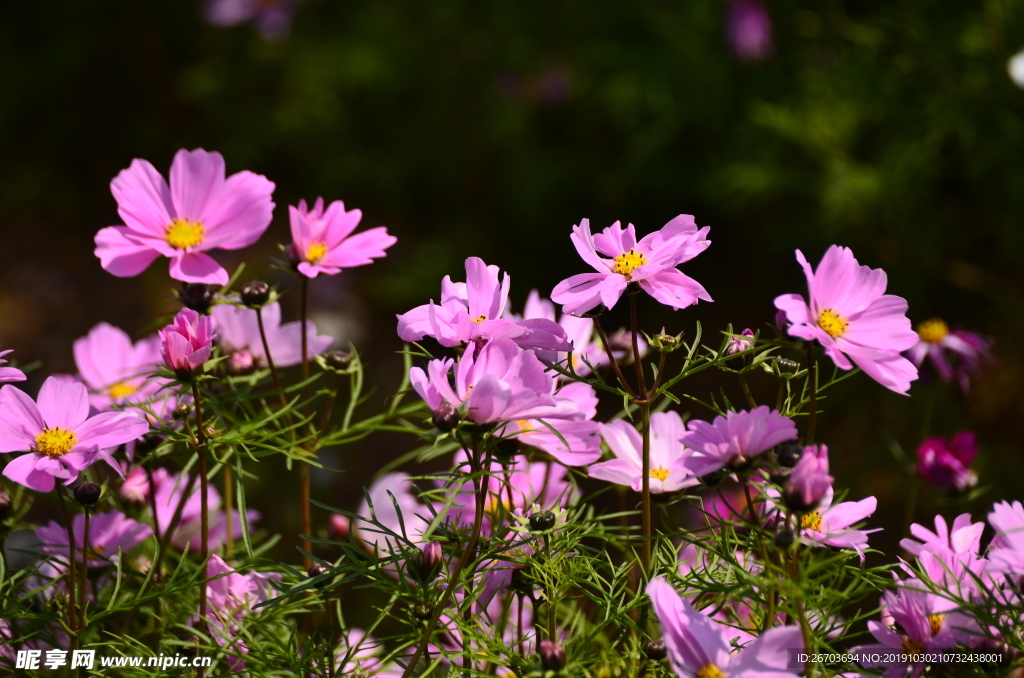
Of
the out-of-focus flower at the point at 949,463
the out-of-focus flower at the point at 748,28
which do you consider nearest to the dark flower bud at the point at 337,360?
the out-of-focus flower at the point at 949,463

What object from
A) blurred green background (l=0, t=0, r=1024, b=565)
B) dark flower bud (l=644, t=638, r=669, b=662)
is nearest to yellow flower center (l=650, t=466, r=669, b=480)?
dark flower bud (l=644, t=638, r=669, b=662)

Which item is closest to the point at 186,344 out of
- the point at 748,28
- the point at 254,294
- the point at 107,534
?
the point at 254,294

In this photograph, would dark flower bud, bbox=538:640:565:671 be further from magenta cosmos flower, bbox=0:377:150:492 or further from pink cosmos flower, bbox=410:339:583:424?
magenta cosmos flower, bbox=0:377:150:492

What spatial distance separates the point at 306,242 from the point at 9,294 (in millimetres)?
2435

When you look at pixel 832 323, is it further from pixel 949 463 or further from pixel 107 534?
pixel 107 534

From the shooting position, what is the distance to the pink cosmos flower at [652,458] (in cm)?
47

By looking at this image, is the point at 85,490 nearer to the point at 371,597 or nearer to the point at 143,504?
the point at 143,504

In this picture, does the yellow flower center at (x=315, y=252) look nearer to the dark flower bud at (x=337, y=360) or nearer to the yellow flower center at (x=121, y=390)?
the dark flower bud at (x=337, y=360)

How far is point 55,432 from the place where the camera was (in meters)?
0.45

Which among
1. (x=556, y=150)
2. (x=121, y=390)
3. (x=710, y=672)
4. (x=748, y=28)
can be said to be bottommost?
(x=710, y=672)

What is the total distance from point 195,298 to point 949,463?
0.54 meters

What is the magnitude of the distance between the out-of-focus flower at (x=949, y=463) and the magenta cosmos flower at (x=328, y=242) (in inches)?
16.7

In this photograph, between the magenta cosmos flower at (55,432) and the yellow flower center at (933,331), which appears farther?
the yellow flower center at (933,331)

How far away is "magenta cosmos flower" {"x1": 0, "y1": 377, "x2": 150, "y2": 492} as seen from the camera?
0.42m
